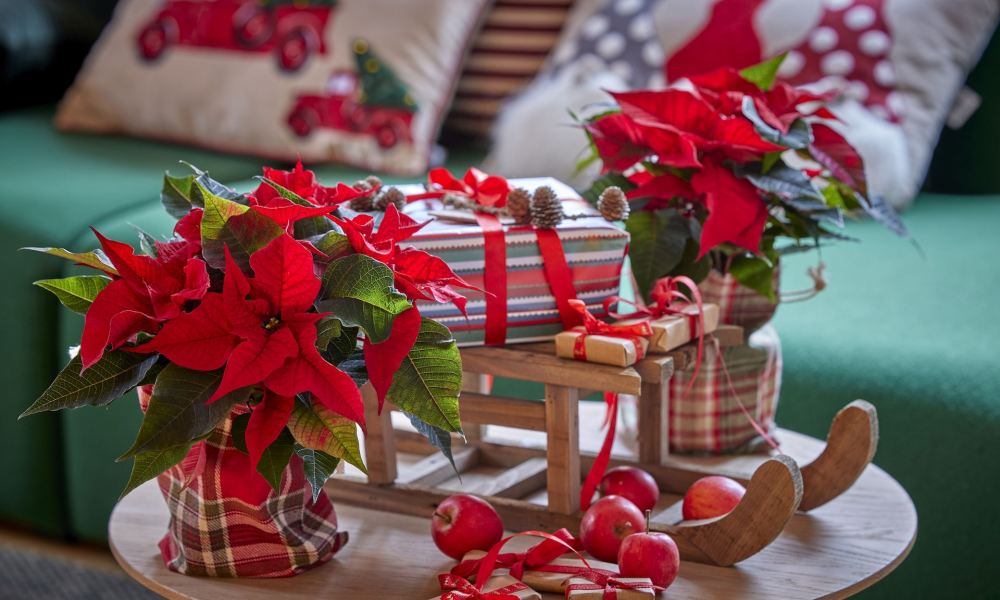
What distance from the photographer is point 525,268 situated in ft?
3.21

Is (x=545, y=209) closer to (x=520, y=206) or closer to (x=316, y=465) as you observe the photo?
(x=520, y=206)

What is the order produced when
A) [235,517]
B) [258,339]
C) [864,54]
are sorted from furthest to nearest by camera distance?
[864,54]
[235,517]
[258,339]

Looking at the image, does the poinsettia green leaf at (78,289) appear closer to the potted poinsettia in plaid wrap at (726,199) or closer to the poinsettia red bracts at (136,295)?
the poinsettia red bracts at (136,295)

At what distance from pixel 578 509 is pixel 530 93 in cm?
110

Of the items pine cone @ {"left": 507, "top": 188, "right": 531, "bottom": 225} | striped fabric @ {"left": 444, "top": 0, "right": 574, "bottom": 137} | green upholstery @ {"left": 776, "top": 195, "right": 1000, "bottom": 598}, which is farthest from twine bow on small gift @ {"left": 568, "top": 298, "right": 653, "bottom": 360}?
striped fabric @ {"left": 444, "top": 0, "right": 574, "bottom": 137}

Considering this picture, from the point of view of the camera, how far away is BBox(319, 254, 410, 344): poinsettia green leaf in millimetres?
780

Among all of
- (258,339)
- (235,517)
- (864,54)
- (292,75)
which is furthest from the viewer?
(292,75)

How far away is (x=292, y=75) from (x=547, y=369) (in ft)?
4.28

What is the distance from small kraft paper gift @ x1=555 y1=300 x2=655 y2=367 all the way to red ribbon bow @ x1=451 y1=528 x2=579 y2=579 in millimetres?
141

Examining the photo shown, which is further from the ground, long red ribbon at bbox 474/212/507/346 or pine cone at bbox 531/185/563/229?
pine cone at bbox 531/185/563/229

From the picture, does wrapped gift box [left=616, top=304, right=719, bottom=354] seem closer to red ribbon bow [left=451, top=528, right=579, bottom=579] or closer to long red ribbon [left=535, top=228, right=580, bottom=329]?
long red ribbon [left=535, top=228, right=580, bottom=329]

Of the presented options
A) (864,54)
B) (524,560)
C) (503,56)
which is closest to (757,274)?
(524,560)

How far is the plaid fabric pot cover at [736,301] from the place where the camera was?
44.1 inches

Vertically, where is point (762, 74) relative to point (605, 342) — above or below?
above
